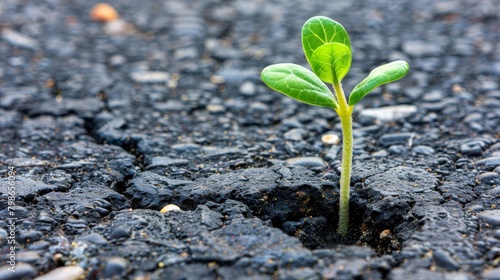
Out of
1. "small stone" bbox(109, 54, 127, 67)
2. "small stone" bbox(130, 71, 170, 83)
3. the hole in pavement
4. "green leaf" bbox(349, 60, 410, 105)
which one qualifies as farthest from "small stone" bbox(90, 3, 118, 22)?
"green leaf" bbox(349, 60, 410, 105)

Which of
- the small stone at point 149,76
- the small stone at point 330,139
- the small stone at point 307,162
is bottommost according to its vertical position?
the small stone at point 307,162

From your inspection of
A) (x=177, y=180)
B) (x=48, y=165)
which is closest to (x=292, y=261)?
(x=177, y=180)

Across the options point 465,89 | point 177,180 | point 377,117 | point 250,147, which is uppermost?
point 465,89

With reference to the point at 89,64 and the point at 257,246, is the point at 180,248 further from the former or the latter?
the point at 89,64

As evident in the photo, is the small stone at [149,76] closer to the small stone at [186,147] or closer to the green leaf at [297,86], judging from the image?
the small stone at [186,147]

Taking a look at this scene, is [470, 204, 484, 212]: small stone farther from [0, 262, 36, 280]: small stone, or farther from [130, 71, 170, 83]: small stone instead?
[130, 71, 170, 83]: small stone

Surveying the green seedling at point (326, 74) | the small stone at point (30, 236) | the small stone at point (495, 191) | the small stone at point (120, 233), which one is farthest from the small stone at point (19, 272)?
the small stone at point (495, 191)

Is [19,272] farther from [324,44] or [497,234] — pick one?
[497,234]
